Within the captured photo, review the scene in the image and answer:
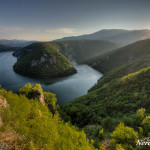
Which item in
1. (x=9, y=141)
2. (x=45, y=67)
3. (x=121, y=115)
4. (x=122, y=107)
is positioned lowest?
(x=121, y=115)

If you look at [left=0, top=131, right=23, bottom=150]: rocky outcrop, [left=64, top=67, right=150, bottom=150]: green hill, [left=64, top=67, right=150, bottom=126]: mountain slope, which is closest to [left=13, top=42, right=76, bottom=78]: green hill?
[left=64, top=67, right=150, bottom=150]: green hill

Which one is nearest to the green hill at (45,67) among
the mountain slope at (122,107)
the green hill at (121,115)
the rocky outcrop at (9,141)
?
the green hill at (121,115)

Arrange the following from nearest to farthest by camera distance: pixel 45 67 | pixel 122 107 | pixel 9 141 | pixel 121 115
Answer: pixel 9 141
pixel 121 115
pixel 122 107
pixel 45 67

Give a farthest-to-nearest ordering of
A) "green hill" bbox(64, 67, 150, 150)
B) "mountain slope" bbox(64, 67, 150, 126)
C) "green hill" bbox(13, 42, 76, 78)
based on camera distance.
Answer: "green hill" bbox(13, 42, 76, 78), "mountain slope" bbox(64, 67, 150, 126), "green hill" bbox(64, 67, 150, 150)

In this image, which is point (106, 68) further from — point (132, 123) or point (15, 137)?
point (15, 137)

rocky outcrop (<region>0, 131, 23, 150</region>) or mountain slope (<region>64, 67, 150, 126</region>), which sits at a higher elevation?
rocky outcrop (<region>0, 131, 23, 150</region>)

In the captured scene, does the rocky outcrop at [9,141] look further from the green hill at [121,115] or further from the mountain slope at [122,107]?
the mountain slope at [122,107]

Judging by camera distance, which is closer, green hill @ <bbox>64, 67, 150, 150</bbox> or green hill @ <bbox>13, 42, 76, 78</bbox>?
green hill @ <bbox>64, 67, 150, 150</bbox>

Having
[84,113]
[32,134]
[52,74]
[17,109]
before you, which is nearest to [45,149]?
[32,134]

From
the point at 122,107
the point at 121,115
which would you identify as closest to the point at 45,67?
the point at 122,107

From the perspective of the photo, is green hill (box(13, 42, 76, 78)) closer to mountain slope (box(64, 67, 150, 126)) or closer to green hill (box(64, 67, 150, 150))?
green hill (box(64, 67, 150, 150))

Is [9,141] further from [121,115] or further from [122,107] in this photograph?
[122,107]
